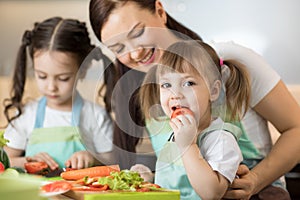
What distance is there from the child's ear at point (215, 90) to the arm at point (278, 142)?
0.17 metres

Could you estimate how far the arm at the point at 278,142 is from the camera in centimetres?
125

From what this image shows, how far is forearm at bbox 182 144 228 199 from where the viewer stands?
1.03m

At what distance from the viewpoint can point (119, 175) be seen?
3.05ft

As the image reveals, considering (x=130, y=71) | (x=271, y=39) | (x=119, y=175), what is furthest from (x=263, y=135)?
(x=271, y=39)

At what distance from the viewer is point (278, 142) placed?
4.37ft

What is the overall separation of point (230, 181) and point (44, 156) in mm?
647

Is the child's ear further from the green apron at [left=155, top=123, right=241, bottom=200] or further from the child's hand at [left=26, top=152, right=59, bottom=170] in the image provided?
the child's hand at [left=26, top=152, right=59, bottom=170]

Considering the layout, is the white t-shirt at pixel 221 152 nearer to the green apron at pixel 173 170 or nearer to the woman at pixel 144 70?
the green apron at pixel 173 170

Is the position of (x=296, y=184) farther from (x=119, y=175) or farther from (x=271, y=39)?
(x=119, y=175)

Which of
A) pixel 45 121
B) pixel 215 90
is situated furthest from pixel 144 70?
pixel 45 121

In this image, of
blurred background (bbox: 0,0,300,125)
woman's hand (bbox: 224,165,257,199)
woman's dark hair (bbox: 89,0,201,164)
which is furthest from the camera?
blurred background (bbox: 0,0,300,125)

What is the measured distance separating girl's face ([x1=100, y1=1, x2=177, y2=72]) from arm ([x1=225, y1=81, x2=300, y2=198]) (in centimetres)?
29

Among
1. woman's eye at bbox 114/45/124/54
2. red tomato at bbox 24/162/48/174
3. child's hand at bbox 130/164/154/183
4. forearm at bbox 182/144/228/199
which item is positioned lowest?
red tomato at bbox 24/162/48/174

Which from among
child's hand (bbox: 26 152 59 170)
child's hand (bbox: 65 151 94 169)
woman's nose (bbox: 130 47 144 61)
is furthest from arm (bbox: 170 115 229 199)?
child's hand (bbox: 26 152 59 170)
